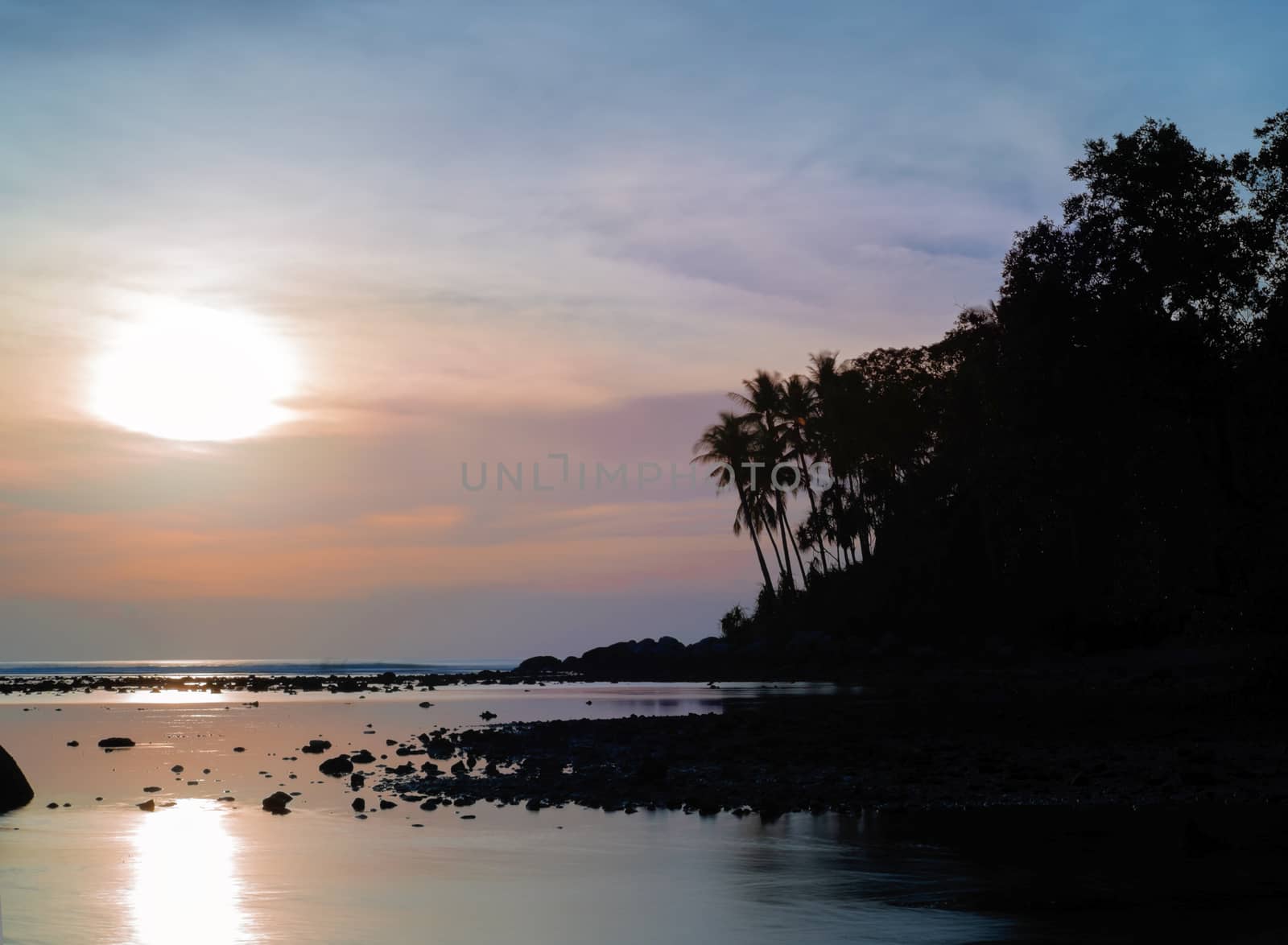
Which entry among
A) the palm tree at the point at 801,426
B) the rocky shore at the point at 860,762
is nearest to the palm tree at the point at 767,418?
the palm tree at the point at 801,426

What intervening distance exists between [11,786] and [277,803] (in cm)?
432

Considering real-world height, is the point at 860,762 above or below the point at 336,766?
above

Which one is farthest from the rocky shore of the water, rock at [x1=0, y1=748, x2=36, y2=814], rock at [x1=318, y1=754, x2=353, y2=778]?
rock at [x1=0, y1=748, x2=36, y2=814]

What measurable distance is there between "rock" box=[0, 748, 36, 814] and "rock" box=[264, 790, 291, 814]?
3.78 metres

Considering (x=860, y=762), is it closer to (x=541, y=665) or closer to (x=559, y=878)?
(x=559, y=878)

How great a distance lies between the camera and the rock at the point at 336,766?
70.8 feet

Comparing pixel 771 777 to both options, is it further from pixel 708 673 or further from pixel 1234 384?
pixel 708 673

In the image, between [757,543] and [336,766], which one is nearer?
[336,766]

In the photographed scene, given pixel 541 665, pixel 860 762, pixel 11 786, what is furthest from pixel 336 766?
pixel 541 665

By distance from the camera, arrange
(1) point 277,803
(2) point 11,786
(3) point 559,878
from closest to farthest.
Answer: (3) point 559,878, (1) point 277,803, (2) point 11,786

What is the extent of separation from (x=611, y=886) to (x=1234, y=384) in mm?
17052

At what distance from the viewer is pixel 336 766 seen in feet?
71.8

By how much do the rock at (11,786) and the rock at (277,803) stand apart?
12.4 feet

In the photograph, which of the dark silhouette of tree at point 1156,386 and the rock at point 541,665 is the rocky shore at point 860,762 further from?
the rock at point 541,665
